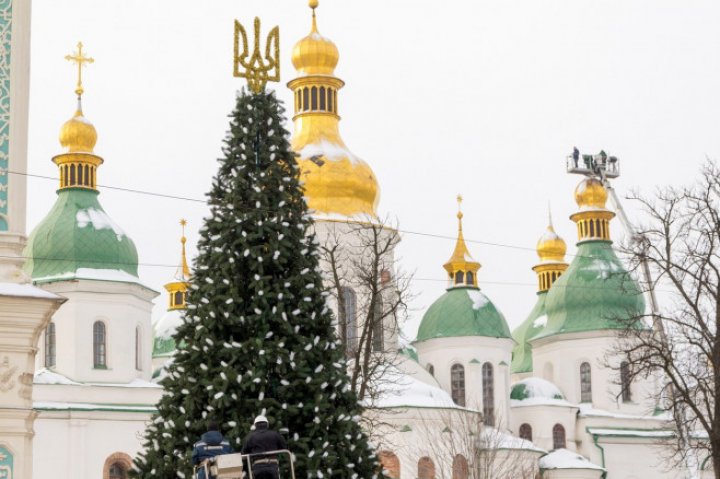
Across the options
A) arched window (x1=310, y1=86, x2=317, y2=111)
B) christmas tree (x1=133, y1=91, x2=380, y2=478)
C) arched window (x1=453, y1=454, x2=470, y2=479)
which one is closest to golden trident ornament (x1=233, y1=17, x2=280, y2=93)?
christmas tree (x1=133, y1=91, x2=380, y2=478)

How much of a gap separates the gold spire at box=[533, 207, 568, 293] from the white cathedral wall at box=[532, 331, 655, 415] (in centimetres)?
1107

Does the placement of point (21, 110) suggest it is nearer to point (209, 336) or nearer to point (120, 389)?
point (209, 336)

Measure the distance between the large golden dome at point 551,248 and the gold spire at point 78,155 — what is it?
2792 cm

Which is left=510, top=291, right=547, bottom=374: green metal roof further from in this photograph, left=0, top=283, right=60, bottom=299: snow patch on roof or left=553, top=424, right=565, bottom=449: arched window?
left=0, top=283, right=60, bottom=299: snow patch on roof

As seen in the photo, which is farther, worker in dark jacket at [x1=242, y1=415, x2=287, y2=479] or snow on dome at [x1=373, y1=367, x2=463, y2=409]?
snow on dome at [x1=373, y1=367, x2=463, y2=409]

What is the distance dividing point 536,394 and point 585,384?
7.87 ft

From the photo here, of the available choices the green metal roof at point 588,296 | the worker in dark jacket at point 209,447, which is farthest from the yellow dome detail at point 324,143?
the worker in dark jacket at point 209,447

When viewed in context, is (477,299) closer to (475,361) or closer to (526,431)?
(475,361)

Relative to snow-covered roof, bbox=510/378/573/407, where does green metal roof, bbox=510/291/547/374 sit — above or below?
above

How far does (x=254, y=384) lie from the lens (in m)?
15.4

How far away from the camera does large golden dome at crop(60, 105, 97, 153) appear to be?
168ft

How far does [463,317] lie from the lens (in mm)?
57406

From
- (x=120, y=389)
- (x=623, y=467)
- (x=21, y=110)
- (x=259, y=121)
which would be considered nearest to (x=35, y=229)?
(x=120, y=389)

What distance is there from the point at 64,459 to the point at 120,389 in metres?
2.81
